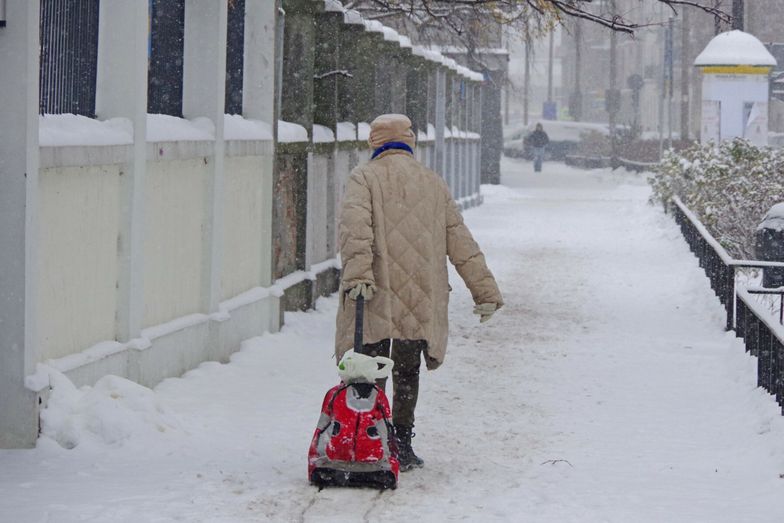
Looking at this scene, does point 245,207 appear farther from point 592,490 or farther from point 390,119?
point 592,490

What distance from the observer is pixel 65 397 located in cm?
723

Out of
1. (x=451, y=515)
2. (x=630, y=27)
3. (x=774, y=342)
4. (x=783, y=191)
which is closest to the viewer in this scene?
(x=451, y=515)

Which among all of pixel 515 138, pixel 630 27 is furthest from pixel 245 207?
pixel 515 138

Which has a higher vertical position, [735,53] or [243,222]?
[735,53]

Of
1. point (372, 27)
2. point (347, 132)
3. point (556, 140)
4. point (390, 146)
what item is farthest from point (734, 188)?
point (556, 140)

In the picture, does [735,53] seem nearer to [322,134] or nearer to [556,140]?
[322,134]

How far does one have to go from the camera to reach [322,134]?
13695 mm

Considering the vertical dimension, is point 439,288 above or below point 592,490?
above

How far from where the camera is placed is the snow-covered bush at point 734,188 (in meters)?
17.3

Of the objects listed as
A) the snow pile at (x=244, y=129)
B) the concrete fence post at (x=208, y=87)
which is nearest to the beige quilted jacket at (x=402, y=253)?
the concrete fence post at (x=208, y=87)

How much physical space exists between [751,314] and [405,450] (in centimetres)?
377

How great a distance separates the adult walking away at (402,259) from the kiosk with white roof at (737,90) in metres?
17.0

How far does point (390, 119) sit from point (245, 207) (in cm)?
426

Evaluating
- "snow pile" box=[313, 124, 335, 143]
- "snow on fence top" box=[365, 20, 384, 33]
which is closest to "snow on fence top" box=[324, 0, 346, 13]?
"snow pile" box=[313, 124, 335, 143]
